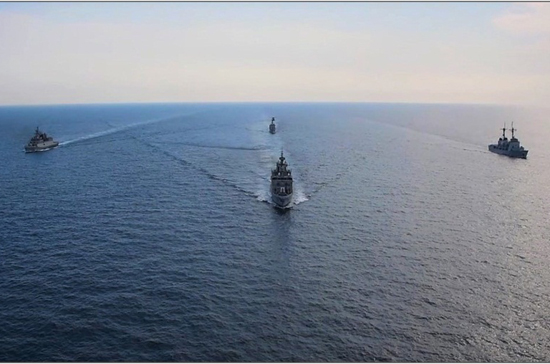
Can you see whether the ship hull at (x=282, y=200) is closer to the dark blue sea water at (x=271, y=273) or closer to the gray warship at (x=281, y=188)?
the gray warship at (x=281, y=188)

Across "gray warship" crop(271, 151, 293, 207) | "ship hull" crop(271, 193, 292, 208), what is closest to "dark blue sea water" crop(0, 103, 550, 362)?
"ship hull" crop(271, 193, 292, 208)

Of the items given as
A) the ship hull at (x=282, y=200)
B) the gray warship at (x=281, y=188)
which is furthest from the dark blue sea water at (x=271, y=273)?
the gray warship at (x=281, y=188)

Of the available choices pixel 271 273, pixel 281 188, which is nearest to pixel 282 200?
pixel 281 188

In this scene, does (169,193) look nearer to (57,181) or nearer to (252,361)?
(57,181)

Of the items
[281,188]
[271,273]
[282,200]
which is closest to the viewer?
[271,273]

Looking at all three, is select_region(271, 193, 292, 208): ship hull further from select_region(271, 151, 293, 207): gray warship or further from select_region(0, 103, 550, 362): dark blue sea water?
select_region(0, 103, 550, 362): dark blue sea water

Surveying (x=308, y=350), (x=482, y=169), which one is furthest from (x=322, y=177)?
(x=308, y=350)

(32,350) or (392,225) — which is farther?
(392,225)

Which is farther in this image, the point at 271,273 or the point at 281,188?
the point at 281,188

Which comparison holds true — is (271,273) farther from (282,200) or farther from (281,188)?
(281,188)

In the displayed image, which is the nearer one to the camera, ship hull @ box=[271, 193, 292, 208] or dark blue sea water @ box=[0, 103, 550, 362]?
dark blue sea water @ box=[0, 103, 550, 362]

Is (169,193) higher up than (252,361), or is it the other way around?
(169,193)
